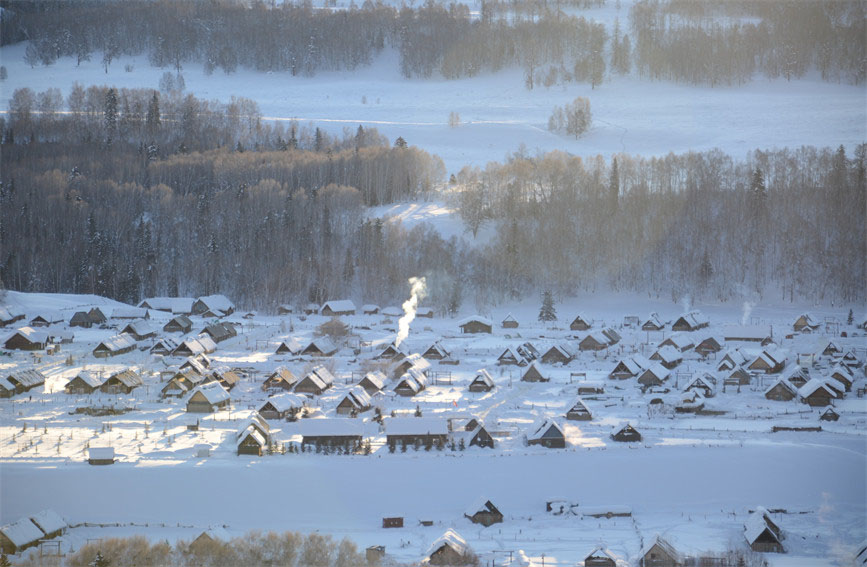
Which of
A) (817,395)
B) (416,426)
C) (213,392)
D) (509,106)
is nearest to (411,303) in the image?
(213,392)

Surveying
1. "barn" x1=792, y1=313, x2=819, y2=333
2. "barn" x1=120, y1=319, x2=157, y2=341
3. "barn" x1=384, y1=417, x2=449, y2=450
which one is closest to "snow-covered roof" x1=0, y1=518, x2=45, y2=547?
"barn" x1=384, y1=417, x2=449, y2=450

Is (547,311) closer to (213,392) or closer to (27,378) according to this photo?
(213,392)

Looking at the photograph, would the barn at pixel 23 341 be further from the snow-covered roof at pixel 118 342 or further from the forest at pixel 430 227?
the forest at pixel 430 227

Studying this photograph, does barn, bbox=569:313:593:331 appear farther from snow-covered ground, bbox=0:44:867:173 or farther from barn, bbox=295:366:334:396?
snow-covered ground, bbox=0:44:867:173

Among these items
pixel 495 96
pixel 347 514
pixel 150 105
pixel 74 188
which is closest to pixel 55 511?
pixel 347 514

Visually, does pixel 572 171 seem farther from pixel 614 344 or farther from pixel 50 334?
pixel 50 334

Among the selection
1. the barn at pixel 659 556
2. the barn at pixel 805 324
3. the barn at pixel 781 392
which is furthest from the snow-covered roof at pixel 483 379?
the barn at pixel 805 324
